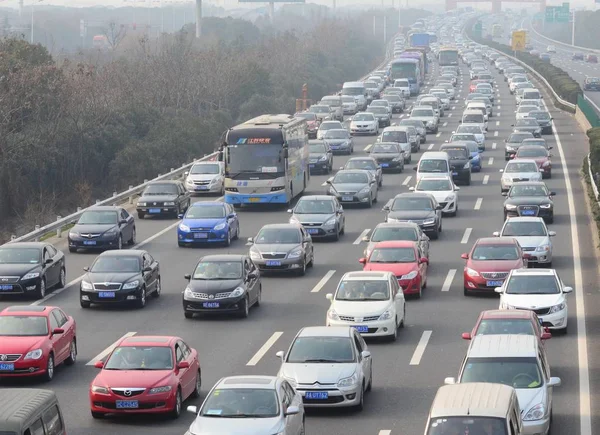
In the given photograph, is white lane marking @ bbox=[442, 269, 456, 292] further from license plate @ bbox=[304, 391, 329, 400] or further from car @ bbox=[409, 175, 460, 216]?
license plate @ bbox=[304, 391, 329, 400]

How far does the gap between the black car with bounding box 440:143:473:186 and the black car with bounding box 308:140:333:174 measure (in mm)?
5726

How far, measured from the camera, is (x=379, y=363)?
27.1 metres

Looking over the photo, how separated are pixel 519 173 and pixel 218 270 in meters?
24.8

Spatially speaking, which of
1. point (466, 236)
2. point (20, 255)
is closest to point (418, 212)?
point (466, 236)

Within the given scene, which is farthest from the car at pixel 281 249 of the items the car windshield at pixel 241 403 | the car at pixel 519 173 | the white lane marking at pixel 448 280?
the car windshield at pixel 241 403

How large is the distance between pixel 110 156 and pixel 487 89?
129 ft

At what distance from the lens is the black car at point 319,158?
2445 inches

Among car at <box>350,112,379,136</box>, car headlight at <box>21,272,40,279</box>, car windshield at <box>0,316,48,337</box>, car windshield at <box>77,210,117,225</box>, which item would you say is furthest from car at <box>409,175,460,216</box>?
car at <box>350,112,379,136</box>

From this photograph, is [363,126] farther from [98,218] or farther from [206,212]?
[98,218]

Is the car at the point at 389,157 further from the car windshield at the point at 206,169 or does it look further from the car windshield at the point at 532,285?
the car windshield at the point at 532,285

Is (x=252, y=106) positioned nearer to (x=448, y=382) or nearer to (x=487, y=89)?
(x=487, y=89)

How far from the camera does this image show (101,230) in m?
41.1

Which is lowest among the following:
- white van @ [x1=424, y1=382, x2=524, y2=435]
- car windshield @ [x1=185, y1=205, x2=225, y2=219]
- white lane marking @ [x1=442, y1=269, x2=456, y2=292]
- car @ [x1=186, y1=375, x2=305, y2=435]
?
white lane marking @ [x1=442, y1=269, x2=456, y2=292]

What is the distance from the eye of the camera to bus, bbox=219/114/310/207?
4966 cm
